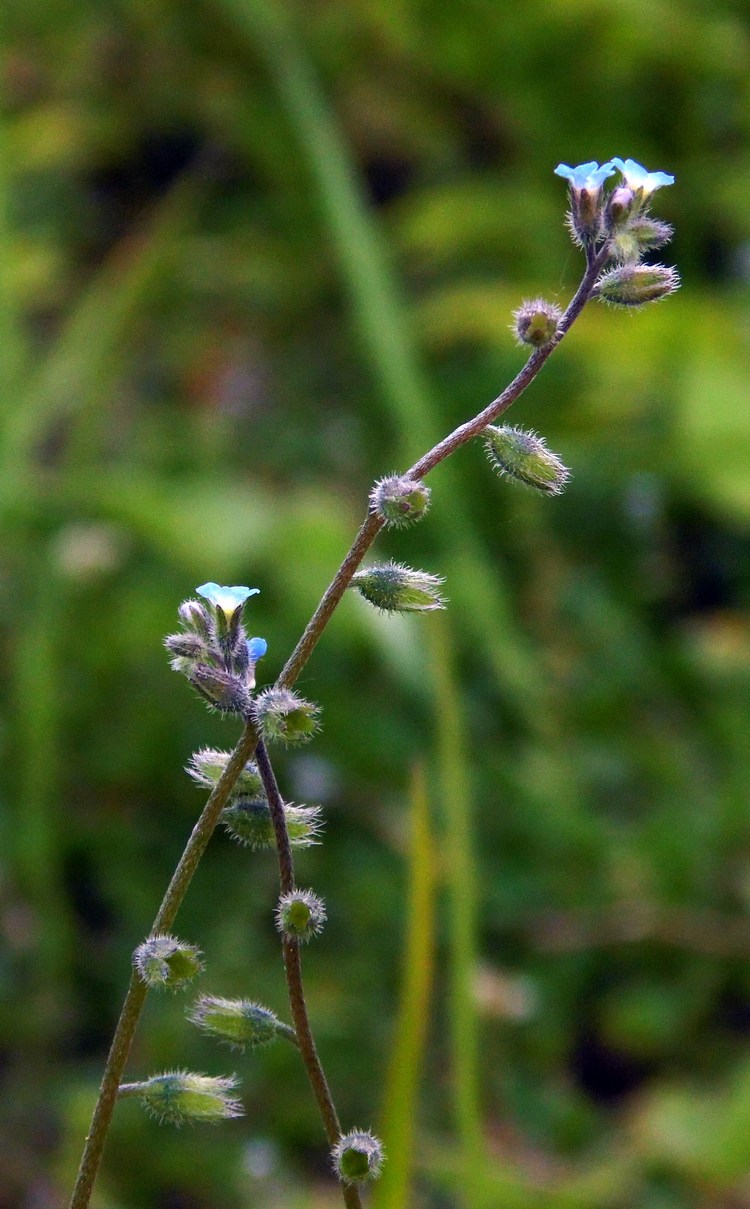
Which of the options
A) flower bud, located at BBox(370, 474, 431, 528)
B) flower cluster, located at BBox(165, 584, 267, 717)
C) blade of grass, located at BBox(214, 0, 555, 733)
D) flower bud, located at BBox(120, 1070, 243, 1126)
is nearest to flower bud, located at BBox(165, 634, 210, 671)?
flower cluster, located at BBox(165, 584, 267, 717)

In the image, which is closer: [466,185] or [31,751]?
[31,751]

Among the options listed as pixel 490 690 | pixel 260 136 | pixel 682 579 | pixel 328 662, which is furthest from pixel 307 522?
pixel 260 136

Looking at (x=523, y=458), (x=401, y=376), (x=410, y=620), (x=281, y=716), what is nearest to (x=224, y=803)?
(x=281, y=716)

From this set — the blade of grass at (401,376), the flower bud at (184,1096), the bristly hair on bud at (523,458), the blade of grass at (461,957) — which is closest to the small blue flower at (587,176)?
the bristly hair on bud at (523,458)

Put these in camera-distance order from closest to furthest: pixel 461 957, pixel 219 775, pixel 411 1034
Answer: pixel 219 775 < pixel 411 1034 < pixel 461 957

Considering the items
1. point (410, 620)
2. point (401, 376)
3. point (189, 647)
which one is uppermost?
point (401, 376)

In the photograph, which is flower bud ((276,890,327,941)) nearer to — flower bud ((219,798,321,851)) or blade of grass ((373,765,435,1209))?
flower bud ((219,798,321,851))

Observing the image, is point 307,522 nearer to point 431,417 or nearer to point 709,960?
point 431,417

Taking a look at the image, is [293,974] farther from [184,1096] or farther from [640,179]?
[640,179]
